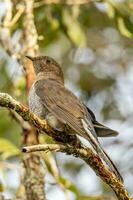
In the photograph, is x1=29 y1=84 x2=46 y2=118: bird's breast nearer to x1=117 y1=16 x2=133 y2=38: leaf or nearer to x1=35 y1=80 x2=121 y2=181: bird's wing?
x1=35 y1=80 x2=121 y2=181: bird's wing

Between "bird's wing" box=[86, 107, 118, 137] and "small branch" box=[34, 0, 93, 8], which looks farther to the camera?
"small branch" box=[34, 0, 93, 8]

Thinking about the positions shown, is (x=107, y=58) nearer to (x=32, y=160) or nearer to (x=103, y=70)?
(x=103, y=70)

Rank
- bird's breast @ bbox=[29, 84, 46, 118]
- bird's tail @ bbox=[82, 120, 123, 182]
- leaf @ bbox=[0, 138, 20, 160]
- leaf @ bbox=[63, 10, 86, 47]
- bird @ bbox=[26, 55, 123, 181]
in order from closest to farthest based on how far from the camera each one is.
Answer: bird's tail @ bbox=[82, 120, 123, 182] < bird @ bbox=[26, 55, 123, 181] < bird's breast @ bbox=[29, 84, 46, 118] < leaf @ bbox=[0, 138, 20, 160] < leaf @ bbox=[63, 10, 86, 47]

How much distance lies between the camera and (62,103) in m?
4.75

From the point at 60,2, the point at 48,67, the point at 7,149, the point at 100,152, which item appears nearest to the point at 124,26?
the point at 60,2

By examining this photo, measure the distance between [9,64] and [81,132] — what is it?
298 centimetres

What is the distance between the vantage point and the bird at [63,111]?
163 inches

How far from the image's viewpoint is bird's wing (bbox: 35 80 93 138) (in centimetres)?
439

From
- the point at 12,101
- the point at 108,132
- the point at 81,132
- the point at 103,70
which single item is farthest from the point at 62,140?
the point at 103,70

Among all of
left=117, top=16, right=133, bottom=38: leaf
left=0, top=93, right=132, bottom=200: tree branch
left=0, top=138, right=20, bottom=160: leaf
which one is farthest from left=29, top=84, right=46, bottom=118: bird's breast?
left=117, top=16, right=133, bottom=38: leaf

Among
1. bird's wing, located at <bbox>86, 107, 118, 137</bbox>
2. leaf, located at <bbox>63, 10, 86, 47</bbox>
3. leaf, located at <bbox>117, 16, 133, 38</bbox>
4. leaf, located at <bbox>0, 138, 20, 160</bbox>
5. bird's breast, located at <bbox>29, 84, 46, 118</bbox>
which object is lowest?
bird's wing, located at <bbox>86, 107, 118, 137</bbox>

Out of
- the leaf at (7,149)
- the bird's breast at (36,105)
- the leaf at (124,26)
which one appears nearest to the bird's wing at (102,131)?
the bird's breast at (36,105)

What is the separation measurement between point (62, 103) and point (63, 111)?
0.17 metres

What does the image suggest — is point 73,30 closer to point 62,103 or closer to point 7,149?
point 62,103
